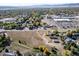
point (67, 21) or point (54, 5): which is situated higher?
point (54, 5)

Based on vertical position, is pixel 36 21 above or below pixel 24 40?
above

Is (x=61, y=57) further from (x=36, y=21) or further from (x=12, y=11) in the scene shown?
(x=12, y=11)

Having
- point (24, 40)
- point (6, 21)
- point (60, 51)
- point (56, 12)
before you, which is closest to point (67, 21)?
point (56, 12)

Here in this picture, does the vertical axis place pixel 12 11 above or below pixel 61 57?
above

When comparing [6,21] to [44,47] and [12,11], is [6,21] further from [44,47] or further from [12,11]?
[44,47]

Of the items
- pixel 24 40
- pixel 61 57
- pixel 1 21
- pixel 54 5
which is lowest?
pixel 61 57

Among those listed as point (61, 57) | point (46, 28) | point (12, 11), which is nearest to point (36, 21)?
point (46, 28)

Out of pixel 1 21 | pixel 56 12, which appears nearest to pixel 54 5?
pixel 56 12

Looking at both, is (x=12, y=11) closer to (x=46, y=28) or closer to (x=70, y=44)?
(x=46, y=28)
